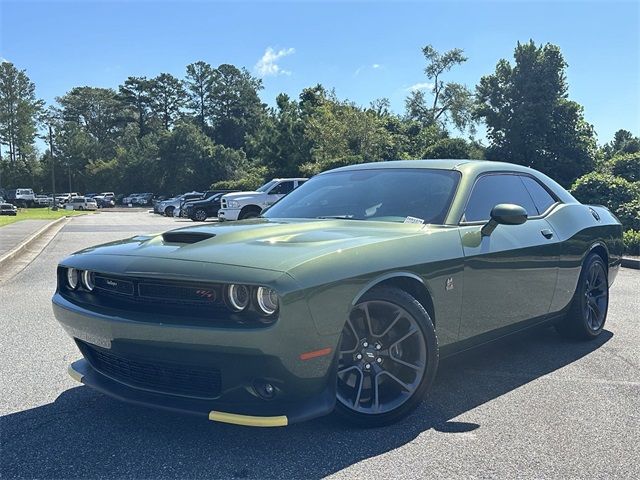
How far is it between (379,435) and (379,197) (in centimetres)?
165

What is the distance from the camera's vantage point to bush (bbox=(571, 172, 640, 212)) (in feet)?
40.5

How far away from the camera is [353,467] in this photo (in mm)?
2613

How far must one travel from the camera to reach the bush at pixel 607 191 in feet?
40.5

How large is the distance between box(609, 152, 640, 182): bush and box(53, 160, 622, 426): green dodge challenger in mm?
14475

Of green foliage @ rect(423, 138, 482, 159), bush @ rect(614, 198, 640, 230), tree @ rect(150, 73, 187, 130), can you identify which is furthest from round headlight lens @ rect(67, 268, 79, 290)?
tree @ rect(150, 73, 187, 130)

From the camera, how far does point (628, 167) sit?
17.1 m

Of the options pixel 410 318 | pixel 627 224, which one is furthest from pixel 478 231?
pixel 627 224

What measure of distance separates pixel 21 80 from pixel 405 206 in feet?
274

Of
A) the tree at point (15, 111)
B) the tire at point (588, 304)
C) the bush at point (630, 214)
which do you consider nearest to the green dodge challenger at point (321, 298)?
the tire at point (588, 304)

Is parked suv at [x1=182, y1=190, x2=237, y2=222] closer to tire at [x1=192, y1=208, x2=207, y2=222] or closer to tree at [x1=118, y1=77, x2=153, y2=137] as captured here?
tire at [x1=192, y1=208, x2=207, y2=222]

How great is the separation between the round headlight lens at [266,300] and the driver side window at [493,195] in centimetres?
162

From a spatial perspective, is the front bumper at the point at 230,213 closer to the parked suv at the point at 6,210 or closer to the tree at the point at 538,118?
the tree at the point at 538,118

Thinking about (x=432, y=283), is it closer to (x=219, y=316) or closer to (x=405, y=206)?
(x=405, y=206)

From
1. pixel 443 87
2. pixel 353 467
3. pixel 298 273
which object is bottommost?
pixel 353 467
